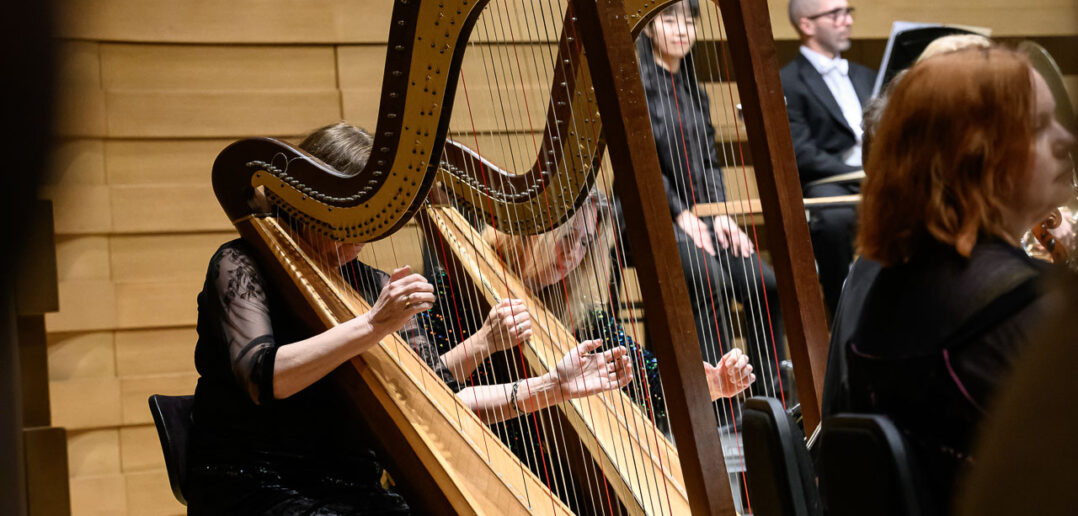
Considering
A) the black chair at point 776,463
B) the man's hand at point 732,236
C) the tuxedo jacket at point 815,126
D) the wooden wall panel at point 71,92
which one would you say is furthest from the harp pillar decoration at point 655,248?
the tuxedo jacket at point 815,126

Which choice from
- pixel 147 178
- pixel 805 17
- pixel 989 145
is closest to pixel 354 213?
pixel 989 145

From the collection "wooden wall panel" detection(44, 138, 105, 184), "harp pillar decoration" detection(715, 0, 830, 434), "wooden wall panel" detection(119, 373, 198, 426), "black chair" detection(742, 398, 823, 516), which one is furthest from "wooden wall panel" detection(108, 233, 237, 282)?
"wooden wall panel" detection(44, 138, 105, 184)

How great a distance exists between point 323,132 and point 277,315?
0.39 metres

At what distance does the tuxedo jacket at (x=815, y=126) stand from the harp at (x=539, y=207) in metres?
1.55

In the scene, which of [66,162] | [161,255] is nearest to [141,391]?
[161,255]

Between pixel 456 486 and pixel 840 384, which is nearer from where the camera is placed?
pixel 840 384

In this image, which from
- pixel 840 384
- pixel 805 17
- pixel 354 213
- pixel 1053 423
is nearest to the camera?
pixel 1053 423

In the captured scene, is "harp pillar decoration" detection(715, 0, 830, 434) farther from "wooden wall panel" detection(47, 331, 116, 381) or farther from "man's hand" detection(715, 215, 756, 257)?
"wooden wall panel" detection(47, 331, 116, 381)

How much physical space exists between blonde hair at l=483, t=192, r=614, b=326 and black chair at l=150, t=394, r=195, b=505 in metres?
0.78

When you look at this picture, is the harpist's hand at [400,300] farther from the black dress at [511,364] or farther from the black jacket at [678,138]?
the black jacket at [678,138]

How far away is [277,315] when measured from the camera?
2111 mm

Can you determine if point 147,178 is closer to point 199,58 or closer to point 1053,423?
point 199,58

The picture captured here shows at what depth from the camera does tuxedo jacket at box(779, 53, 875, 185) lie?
141 inches

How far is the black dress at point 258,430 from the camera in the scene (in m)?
1.90
